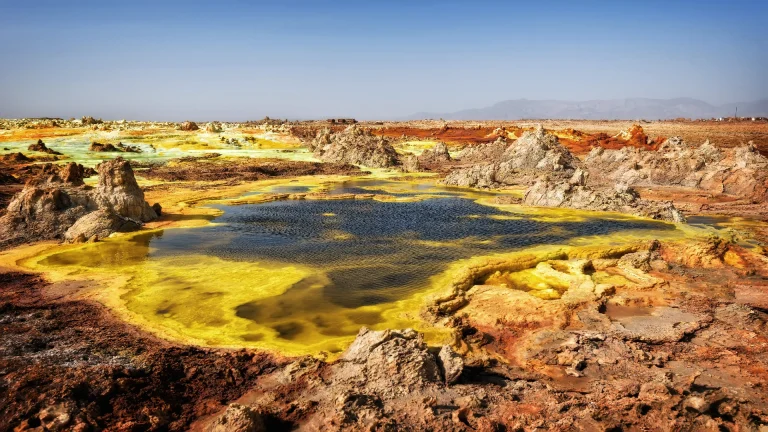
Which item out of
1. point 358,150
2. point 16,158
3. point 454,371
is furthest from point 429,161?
point 454,371

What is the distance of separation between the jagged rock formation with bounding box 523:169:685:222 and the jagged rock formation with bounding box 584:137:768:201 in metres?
9.79

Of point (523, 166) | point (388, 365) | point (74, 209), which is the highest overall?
point (523, 166)

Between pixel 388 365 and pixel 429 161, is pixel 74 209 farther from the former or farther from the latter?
pixel 429 161

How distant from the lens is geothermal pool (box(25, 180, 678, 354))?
14367 millimetres

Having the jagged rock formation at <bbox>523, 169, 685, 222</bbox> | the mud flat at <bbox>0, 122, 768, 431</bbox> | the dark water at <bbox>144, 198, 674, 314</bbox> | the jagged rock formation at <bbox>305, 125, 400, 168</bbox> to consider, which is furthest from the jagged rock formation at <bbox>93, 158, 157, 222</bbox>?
the jagged rock formation at <bbox>305, 125, 400, 168</bbox>

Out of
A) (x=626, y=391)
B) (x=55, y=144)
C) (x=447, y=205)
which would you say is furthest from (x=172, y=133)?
(x=626, y=391)

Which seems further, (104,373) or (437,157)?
(437,157)

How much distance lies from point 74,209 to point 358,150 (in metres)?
38.0

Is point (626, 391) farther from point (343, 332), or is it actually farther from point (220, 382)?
point (220, 382)

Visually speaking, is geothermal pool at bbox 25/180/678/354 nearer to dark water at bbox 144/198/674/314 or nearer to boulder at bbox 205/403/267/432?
dark water at bbox 144/198/674/314

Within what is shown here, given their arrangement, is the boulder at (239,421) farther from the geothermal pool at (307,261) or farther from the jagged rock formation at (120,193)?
the jagged rock formation at (120,193)

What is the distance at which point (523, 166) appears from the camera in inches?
1914

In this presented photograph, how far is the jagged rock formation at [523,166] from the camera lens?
43.8m

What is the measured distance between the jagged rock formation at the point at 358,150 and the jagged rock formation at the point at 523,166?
13218 mm
